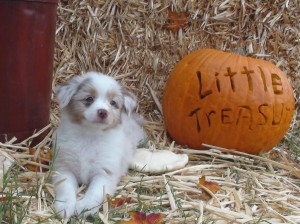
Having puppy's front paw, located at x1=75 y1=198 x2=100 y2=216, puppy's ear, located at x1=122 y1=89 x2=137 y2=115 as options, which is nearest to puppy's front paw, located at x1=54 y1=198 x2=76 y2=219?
puppy's front paw, located at x1=75 y1=198 x2=100 y2=216

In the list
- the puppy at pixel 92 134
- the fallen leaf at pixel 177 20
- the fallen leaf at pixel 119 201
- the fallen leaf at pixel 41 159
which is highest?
the fallen leaf at pixel 177 20

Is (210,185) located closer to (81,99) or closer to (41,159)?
(81,99)

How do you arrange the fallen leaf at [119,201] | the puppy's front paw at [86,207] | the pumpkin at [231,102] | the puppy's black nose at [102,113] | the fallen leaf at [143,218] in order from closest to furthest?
the fallen leaf at [143,218] < the puppy's front paw at [86,207] < the fallen leaf at [119,201] < the puppy's black nose at [102,113] < the pumpkin at [231,102]

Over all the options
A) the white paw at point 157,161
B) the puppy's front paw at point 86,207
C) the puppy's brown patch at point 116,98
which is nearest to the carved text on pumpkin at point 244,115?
the white paw at point 157,161

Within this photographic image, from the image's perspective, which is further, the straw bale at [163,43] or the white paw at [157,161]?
the straw bale at [163,43]

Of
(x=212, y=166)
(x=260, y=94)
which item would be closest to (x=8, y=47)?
(x=212, y=166)

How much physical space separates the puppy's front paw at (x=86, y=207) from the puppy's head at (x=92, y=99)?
0.46 m

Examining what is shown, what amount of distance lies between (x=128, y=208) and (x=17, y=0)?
1313 mm

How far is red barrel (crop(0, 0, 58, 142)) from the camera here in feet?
9.36

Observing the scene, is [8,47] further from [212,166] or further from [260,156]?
[260,156]

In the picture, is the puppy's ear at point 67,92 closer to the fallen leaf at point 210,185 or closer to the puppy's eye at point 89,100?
the puppy's eye at point 89,100

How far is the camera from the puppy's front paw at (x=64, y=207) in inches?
88.0

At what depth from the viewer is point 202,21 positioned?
402 centimetres

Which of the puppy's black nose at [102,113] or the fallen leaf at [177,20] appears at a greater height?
the fallen leaf at [177,20]
